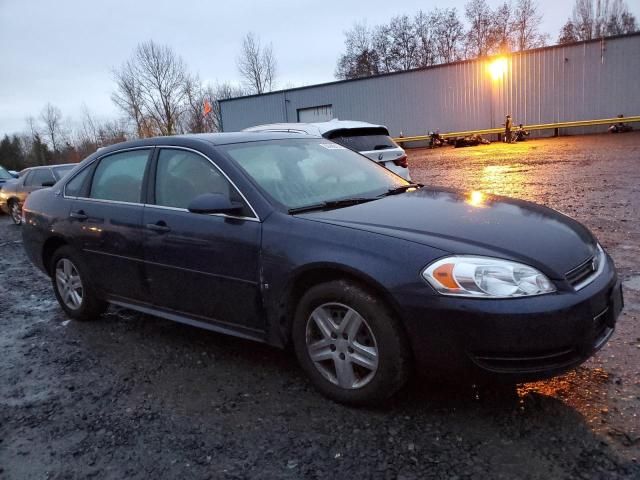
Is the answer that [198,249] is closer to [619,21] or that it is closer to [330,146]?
[330,146]

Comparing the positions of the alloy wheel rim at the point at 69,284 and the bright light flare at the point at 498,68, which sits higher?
the bright light flare at the point at 498,68

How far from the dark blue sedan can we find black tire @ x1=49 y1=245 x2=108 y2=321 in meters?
0.04

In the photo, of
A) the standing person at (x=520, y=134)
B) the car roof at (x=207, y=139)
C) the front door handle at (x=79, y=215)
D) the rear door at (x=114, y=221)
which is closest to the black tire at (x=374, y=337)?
the car roof at (x=207, y=139)

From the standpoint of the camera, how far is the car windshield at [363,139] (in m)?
7.68

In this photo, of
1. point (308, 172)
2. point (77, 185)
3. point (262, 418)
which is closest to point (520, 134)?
point (308, 172)

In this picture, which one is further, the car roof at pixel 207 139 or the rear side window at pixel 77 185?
the rear side window at pixel 77 185

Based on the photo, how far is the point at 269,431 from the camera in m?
2.77

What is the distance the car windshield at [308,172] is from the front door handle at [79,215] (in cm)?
154

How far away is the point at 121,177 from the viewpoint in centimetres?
427

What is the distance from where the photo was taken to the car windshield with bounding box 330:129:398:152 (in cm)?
768

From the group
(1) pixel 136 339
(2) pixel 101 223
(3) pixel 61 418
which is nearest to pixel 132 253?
(2) pixel 101 223

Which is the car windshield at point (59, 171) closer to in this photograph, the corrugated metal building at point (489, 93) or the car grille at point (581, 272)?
the car grille at point (581, 272)

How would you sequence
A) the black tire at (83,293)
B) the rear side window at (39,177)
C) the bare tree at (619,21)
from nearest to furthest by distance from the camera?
the black tire at (83,293)
the rear side window at (39,177)
the bare tree at (619,21)

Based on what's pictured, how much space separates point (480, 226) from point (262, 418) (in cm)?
161
